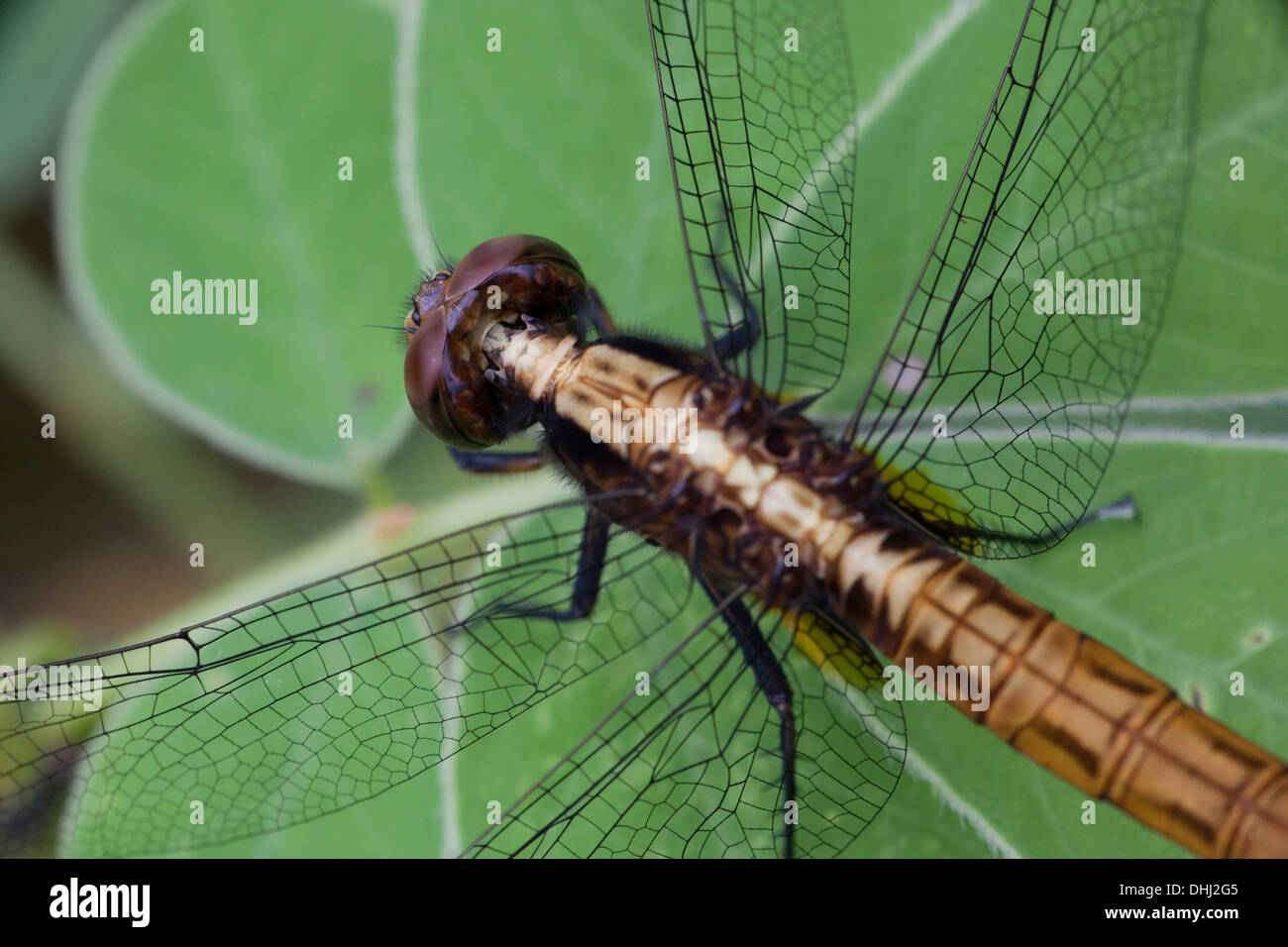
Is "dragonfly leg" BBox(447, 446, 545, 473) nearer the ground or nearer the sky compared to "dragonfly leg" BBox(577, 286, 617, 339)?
nearer the ground

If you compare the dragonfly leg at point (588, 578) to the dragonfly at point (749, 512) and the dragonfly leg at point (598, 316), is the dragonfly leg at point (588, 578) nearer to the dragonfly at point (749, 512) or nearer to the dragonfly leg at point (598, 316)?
the dragonfly at point (749, 512)

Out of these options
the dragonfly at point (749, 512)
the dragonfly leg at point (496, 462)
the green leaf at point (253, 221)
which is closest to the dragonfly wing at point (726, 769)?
the dragonfly at point (749, 512)

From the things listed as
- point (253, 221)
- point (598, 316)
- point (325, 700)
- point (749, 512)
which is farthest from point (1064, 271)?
point (253, 221)

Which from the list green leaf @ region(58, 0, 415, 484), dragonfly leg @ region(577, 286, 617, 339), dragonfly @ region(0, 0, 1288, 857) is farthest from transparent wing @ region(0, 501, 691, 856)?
green leaf @ region(58, 0, 415, 484)

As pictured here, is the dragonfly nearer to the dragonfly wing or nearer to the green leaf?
the dragonfly wing

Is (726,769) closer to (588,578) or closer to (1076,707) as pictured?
(588,578)
